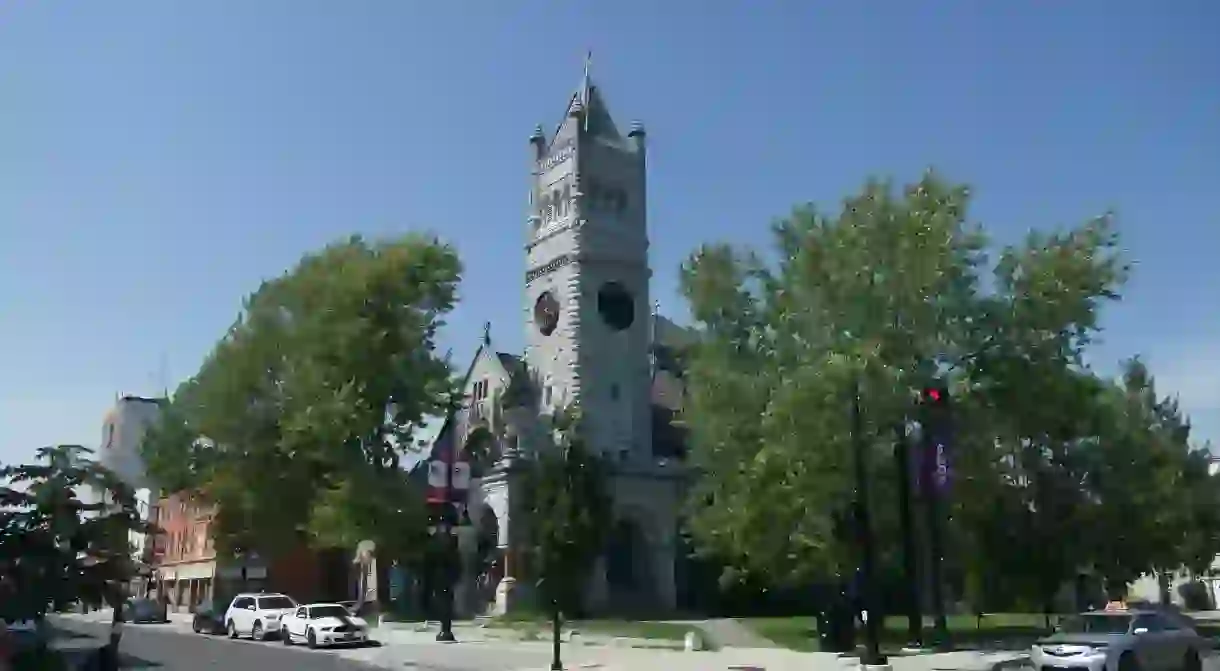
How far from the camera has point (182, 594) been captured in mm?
76250

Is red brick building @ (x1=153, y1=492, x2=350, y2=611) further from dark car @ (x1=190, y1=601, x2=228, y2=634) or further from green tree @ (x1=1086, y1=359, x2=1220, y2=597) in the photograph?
green tree @ (x1=1086, y1=359, x2=1220, y2=597)

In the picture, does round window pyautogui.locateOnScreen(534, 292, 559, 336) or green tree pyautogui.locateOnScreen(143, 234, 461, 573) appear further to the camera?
round window pyautogui.locateOnScreen(534, 292, 559, 336)

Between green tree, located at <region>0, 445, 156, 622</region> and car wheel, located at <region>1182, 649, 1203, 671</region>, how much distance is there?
1913 cm

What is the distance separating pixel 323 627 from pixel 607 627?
33.2ft

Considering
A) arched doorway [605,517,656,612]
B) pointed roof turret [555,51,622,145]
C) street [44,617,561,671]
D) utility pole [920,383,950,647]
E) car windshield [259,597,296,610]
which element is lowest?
street [44,617,561,671]

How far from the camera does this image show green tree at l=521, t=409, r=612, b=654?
27016 millimetres

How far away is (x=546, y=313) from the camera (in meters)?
57.2

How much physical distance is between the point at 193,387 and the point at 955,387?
119ft

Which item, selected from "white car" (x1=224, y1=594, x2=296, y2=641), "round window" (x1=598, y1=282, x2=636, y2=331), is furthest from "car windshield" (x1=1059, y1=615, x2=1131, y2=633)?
"round window" (x1=598, y1=282, x2=636, y2=331)

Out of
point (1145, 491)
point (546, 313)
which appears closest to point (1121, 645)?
point (1145, 491)

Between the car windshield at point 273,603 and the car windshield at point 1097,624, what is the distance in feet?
89.5

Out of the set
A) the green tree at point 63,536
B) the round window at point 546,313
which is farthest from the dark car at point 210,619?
the green tree at point 63,536

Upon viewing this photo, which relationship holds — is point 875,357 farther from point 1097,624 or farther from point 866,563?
point 1097,624

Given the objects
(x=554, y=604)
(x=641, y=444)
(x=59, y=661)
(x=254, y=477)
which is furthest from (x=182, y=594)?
(x=59, y=661)
